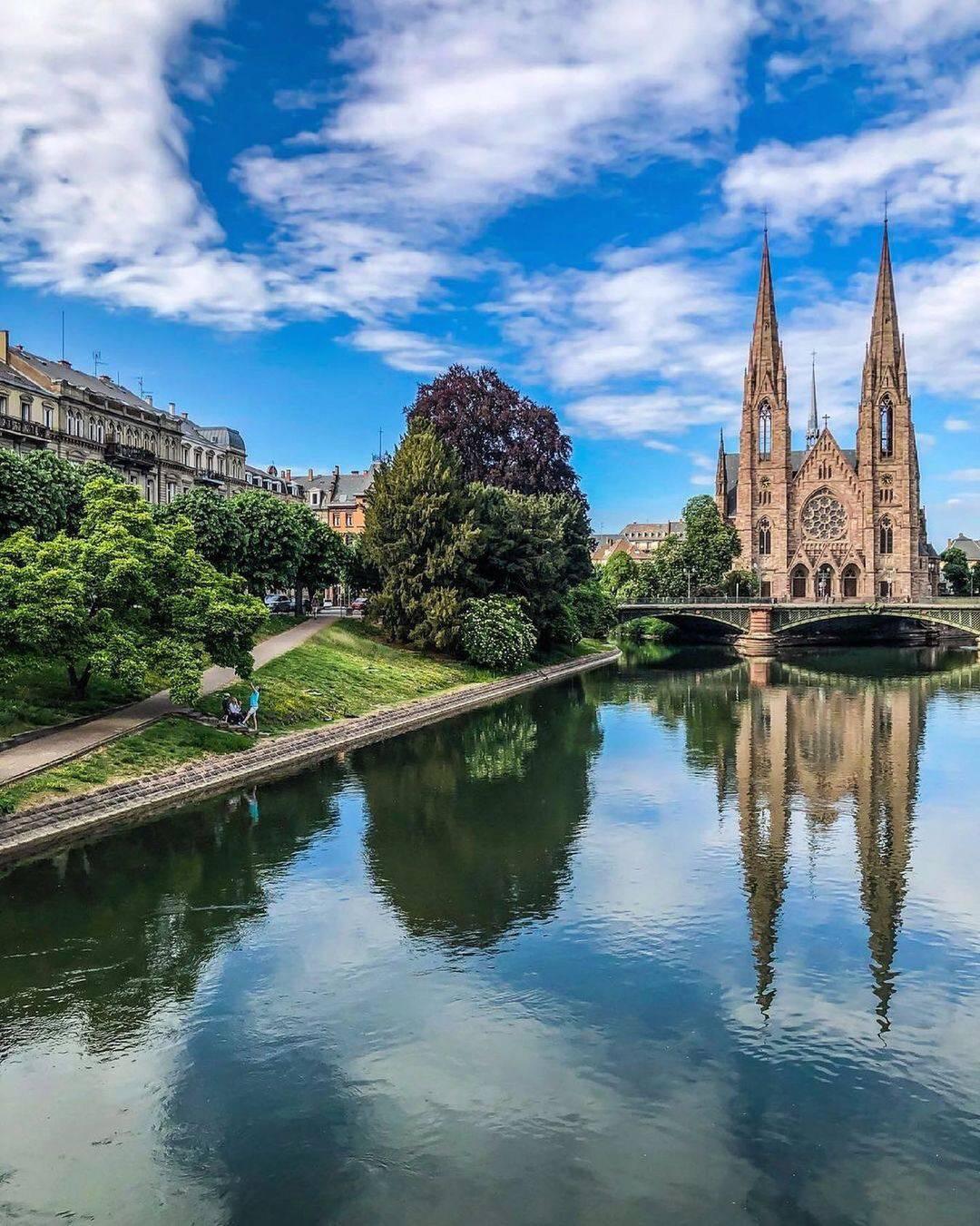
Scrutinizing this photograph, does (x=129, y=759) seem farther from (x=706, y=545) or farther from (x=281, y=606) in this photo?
(x=706, y=545)

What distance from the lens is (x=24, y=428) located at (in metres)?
54.4

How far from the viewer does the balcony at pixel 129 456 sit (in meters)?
63.4

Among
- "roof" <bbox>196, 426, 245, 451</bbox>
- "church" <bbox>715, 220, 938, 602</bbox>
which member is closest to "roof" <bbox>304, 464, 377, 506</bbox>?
"roof" <bbox>196, 426, 245, 451</bbox>

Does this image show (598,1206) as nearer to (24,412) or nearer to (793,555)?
(24,412)

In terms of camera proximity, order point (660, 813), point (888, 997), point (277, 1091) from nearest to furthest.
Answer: point (277, 1091), point (888, 997), point (660, 813)

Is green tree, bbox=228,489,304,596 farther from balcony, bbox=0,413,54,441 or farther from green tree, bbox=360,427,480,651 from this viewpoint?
balcony, bbox=0,413,54,441

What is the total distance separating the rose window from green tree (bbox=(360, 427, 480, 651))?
8322 cm

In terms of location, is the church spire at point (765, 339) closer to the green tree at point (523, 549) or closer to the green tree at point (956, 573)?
the green tree at point (956, 573)

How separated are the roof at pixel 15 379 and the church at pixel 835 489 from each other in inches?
3815

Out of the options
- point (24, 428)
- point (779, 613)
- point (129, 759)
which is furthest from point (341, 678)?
point (779, 613)

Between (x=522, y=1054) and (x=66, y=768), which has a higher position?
(x=66, y=768)

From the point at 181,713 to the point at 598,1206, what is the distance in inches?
1102

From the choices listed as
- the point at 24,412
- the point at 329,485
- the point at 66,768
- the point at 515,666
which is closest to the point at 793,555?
the point at 329,485

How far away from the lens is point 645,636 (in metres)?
118
